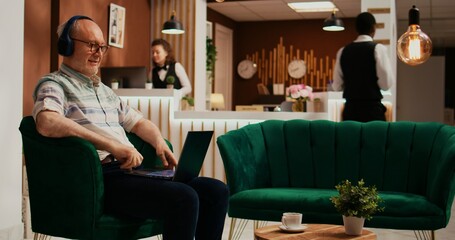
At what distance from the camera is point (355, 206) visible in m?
3.15

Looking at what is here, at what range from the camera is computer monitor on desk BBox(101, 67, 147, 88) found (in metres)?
6.82

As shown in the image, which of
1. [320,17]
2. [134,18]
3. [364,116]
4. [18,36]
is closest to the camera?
[18,36]

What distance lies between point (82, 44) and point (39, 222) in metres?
0.85

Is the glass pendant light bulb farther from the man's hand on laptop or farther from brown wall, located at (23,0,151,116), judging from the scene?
brown wall, located at (23,0,151,116)

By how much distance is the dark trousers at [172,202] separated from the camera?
2.98 m

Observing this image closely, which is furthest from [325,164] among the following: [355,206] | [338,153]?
[355,206]

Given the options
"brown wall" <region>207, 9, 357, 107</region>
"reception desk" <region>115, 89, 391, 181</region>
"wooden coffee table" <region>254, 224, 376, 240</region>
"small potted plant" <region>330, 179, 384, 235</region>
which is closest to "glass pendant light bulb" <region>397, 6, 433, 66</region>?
"small potted plant" <region>330, 179, 384, 235</region>

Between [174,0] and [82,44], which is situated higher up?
[174,0]

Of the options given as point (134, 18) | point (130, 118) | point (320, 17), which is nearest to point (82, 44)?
point (130, 118)

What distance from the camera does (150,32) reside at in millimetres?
9828

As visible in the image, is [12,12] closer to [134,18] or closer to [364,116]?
[364,116]

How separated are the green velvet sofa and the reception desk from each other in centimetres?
173

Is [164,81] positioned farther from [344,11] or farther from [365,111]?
[344,11]

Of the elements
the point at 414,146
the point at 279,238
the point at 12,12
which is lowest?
the point at 279,238
